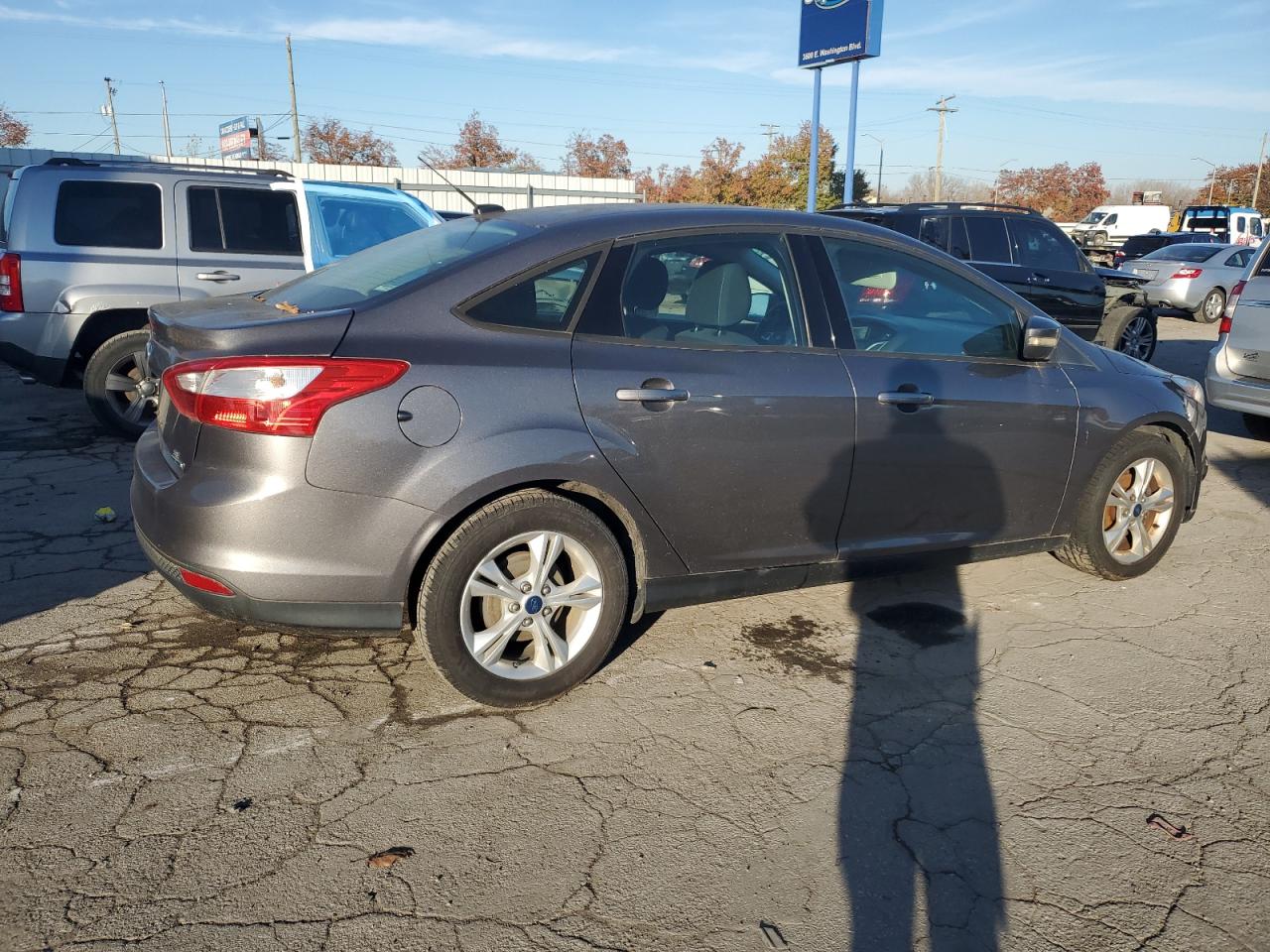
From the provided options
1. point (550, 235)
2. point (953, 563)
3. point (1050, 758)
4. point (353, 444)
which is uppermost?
point (550, 235)

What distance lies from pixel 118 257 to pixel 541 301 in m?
4.93

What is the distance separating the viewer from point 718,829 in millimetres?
2895

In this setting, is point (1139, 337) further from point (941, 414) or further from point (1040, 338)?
point (941, 414)

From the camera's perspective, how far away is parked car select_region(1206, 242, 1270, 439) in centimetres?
771

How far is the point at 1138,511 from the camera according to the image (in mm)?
4984

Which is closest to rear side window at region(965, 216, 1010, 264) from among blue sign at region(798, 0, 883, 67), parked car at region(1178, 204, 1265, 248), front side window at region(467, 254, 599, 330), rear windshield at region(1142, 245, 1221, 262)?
front side window at region(467, 254, 599, 330)

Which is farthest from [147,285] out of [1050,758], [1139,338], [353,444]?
[1139,338]

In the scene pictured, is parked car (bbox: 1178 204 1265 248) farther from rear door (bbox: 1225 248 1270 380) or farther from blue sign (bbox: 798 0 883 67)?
rear door (bbox: 1225 248 1270 380)

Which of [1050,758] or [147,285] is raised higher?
[147,285]

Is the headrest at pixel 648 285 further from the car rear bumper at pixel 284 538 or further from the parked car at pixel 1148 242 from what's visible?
the parked car at pixel 1148 242

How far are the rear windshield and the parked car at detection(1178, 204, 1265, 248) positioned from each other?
1428 centimetres

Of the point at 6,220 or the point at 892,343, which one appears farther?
the point at 6,220

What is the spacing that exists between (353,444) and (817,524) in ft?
6.07

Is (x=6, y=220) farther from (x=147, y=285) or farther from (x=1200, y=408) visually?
(x=1200, y=408)
